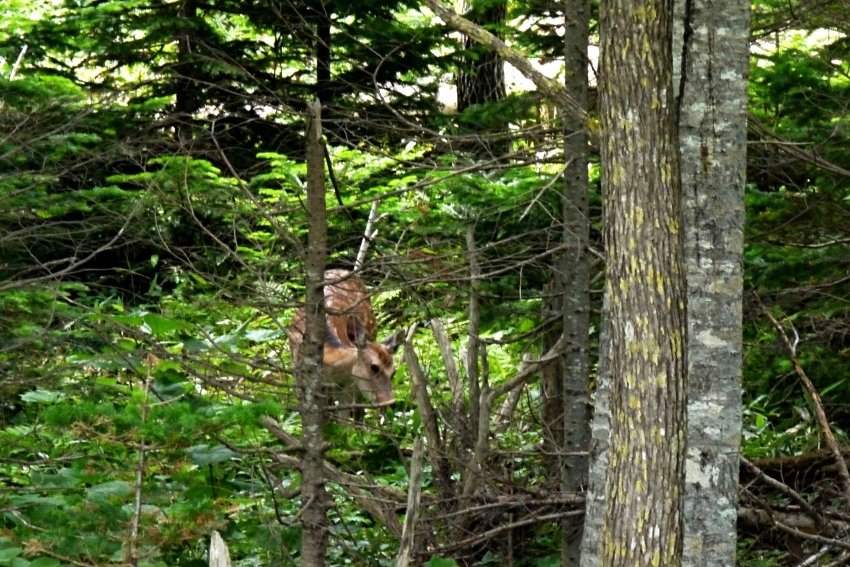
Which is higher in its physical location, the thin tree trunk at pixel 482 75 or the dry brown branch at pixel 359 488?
the thin tree trunk at pixel 482 75

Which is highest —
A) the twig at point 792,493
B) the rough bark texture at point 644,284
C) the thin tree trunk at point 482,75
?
the thin tree trunk at point 482,75

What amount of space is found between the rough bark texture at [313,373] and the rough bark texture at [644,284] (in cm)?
196

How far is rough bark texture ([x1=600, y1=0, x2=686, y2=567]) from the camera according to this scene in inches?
188

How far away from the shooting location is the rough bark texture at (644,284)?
4777mm

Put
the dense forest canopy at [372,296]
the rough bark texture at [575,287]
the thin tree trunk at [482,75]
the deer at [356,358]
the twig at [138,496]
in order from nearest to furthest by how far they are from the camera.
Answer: the twig at [138,496]
the dense forest canopy at [372,296]
the rough bark texture at [575,287]
the deer at [356,358]
the thin tree trunk at [482,75]

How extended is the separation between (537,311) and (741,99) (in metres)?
2.91

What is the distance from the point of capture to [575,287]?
725 centimetres

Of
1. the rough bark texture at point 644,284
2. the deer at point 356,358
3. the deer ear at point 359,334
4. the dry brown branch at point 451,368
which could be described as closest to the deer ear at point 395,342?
the deer at point 356,358

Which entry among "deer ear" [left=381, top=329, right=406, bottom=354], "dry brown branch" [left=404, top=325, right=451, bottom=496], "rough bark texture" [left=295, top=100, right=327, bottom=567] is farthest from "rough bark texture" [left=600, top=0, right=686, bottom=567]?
"deer ear" [left=381, top=329, right=406, bottom=354]

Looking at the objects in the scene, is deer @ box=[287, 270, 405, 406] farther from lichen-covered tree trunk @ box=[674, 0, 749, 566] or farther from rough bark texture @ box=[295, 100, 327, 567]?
lichen-covered tree trunk @ box=[674, 0, 749, 566]

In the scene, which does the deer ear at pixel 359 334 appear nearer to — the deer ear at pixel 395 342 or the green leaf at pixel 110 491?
the deer ear at pixel 395 342

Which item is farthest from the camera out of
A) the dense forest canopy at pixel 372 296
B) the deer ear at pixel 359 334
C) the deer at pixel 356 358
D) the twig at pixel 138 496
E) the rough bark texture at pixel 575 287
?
the deer ear at pixel 359 334

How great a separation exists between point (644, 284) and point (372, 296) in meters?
3.91

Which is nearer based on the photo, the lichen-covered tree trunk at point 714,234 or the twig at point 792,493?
the lichen-covered tree trunk at point 714,234
